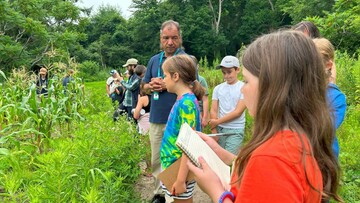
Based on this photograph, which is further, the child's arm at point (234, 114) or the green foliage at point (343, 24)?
the green foliage at point (343, 24)

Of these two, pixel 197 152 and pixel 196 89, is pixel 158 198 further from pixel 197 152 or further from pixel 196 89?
pixel 197 152

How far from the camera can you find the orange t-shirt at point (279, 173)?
3.35 feet

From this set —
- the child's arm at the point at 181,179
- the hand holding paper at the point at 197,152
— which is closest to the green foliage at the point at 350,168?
the child's arm at the point at 181,179

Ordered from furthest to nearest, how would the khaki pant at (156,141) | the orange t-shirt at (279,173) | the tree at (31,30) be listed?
the tree at (31,30) < the khaki pant at (156,141) < the orange t-shirt at (279,173)

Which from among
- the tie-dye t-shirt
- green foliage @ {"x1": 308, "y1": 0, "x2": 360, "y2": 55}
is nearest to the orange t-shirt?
the tie-dye t-shirt

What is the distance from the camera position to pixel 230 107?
402 centimetres

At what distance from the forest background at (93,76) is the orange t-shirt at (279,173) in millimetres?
646

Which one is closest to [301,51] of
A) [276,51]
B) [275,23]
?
[276,51]

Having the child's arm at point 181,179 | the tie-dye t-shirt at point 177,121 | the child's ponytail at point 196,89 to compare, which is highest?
the child's ponytail at point 196,89

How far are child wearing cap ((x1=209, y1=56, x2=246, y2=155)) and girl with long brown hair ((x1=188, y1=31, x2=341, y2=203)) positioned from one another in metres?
2.63

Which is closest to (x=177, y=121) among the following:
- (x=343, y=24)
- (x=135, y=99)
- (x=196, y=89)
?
(x=196, y=89)

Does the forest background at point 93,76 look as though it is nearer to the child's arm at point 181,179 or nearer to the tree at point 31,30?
the tree at point 31,30

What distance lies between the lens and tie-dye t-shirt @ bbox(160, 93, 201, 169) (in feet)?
8.71

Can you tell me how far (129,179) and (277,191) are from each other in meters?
2.28
